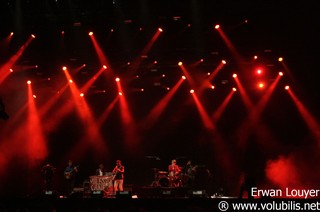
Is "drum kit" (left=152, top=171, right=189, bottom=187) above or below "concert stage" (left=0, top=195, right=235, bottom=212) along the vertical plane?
above

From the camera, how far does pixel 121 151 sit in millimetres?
19266

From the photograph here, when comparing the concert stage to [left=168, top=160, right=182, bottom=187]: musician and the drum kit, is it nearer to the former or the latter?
the drum kit

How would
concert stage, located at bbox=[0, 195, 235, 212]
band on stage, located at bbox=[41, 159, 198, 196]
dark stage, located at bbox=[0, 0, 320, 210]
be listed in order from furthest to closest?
band on stage, located at bbox=[41, 159, 198, 196]
dark stage, located at bbox=[0, 0, 320, 210]
concert stage, located at bbox=[0, 195, 235, 212]

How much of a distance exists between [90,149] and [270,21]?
403 inches

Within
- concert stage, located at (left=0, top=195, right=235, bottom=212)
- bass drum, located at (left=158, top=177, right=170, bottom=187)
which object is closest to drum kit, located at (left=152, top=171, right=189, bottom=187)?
bass drum, located at (left=158, top=177, right=170, bottom=187)

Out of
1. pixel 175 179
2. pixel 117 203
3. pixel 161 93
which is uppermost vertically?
pixel 161 93

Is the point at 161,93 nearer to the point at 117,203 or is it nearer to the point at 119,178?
the point at 119,178

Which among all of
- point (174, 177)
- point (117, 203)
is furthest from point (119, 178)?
point (117, 203)

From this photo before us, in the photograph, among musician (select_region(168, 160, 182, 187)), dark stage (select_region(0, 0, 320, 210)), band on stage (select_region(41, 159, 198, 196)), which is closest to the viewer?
dark stage (select_region(0, 0, 320, 210))

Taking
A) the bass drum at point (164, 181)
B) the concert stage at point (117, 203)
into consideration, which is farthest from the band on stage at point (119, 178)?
the concert stage at point (117, 203)

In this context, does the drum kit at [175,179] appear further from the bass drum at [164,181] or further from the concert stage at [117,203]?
the concert stage at [117,203]

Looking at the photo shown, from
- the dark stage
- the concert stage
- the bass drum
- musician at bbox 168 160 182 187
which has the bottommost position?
the concert stage

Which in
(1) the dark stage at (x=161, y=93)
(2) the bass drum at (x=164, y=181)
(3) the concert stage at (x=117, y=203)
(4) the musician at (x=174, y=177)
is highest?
(1) the dark stage at (x=161, y=93)

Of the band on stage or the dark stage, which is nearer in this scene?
the dark stage
